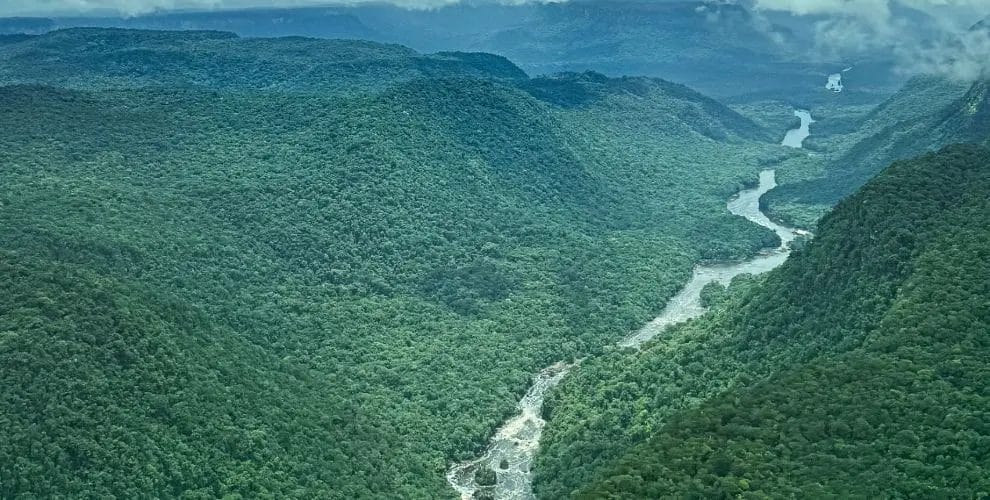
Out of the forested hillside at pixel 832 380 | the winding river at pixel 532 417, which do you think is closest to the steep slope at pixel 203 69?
the winding river at pixel 532 417

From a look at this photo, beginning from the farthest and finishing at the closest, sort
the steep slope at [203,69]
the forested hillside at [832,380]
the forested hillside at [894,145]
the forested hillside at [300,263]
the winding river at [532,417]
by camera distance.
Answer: the steep slope at [203,69]
the forested hillside at [894,145]
the winding river at [532,417]
the forested hillside at [300,263]
the forested hillside at [832,380]

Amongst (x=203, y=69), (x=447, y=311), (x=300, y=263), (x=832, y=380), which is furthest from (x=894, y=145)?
(x=203, y=69)

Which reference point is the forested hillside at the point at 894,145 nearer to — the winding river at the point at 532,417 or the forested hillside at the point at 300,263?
the forested hillside at the point at 300,263

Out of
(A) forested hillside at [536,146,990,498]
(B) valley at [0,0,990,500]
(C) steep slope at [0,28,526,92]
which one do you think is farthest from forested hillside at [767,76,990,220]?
(A) forested hillside at [536,146,990,498]

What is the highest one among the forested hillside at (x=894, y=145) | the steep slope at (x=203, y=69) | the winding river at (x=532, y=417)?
the steep slope at (x=203, y=69)

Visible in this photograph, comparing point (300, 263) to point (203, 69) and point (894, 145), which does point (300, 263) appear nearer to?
point (203, 69)

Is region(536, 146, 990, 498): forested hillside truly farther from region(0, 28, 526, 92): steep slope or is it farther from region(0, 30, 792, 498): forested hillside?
region(0, 28, 526, 92): steep slope
